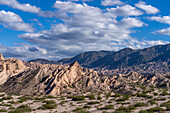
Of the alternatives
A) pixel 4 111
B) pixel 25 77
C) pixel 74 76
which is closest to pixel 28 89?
pixel 25 77

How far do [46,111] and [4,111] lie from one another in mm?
6328

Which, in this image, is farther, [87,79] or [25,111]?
[87,79]

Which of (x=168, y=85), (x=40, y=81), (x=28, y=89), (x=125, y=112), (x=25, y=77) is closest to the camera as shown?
(x=125, y=112)

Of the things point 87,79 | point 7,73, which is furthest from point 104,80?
point 7,73

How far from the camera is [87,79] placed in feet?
226

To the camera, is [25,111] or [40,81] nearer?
[25,111]

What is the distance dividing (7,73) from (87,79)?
41.8 metres

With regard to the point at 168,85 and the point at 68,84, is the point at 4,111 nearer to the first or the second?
the point at 68,84

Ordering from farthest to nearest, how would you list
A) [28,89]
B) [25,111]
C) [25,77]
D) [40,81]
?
1. [25,77]
2. [40,81]
3. [28,89]
4. [25,111]

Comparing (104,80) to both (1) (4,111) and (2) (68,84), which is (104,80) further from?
(1) (4,111)

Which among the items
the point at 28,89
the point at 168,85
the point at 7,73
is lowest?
the point at 168,85

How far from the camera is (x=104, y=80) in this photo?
84.9 m

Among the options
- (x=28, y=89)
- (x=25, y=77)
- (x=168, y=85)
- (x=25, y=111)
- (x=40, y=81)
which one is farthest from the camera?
(x=168, y=85)

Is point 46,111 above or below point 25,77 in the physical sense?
below
